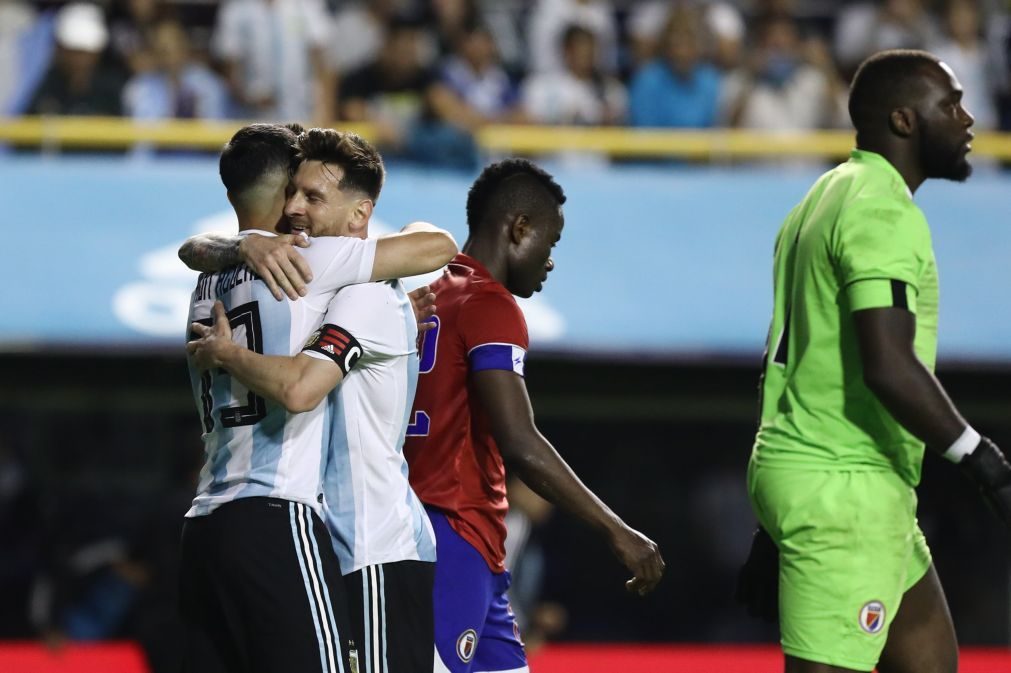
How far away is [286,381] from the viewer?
366 cm

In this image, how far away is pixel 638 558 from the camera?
4.15 m

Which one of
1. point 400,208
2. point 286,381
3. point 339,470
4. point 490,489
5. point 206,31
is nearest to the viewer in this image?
point 286,381

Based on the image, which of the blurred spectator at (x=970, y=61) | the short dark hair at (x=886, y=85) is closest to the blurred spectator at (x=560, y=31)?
the blurred spectator at (x=970, y=61)

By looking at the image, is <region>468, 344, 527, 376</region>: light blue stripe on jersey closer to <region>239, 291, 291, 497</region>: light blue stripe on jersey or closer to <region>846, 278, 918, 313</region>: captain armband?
<region>239, 291, 291, 497</region>: light blue stripe on jersey

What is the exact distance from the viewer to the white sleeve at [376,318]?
150 inches

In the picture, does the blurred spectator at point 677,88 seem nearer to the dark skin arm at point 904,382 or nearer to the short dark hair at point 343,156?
the short dark hair at point 343,156

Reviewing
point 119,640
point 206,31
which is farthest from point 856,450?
point 206,31

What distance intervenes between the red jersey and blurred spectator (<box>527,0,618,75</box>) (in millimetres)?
6470

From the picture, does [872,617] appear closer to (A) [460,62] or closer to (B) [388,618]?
(B) [388,618]

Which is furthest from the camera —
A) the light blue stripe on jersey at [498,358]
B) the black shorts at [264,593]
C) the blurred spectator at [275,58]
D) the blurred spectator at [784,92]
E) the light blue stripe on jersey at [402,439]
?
the blurred spectator at [784,92]

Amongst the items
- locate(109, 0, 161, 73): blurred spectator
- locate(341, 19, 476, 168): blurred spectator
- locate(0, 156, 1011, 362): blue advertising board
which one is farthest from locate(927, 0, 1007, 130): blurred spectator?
locate(109, 0, 161, 73): blurred spectator

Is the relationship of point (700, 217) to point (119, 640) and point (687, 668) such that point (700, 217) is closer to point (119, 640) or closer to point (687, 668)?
point (687, 668)

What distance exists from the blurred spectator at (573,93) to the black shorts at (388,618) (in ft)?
22.0

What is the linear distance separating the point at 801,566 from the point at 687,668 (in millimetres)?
4584
